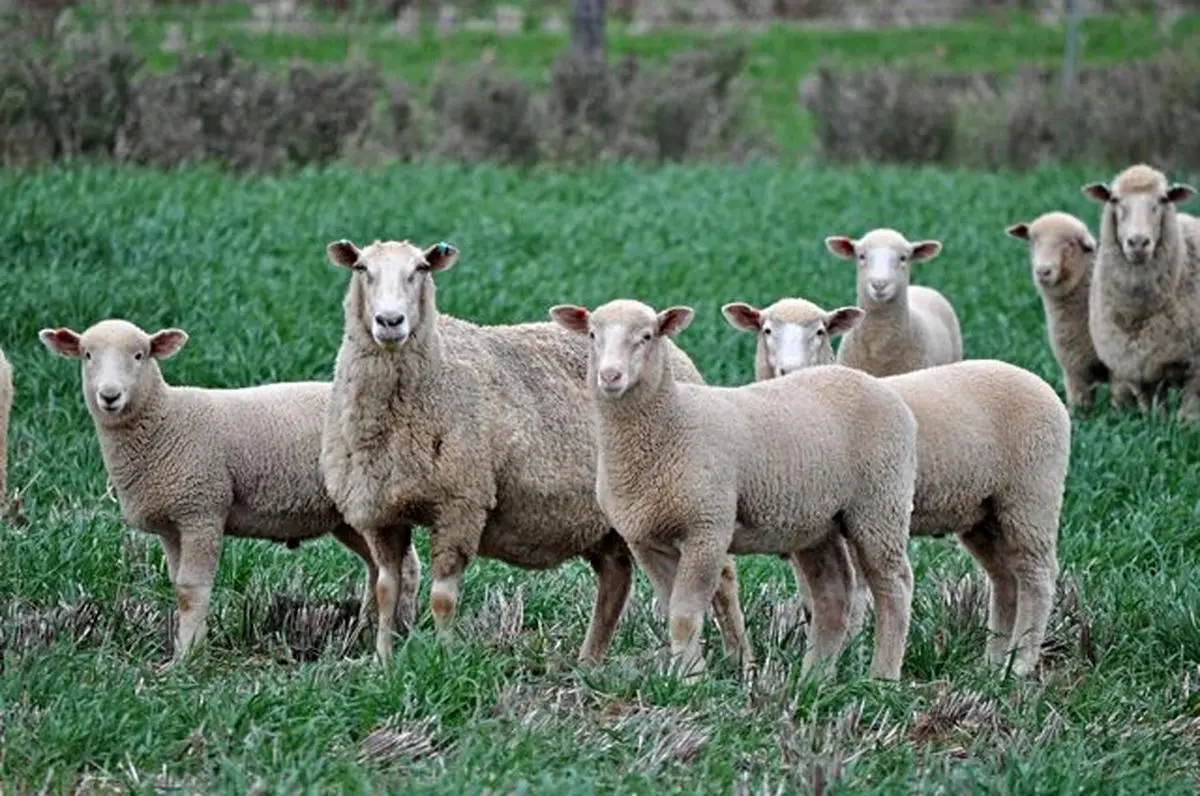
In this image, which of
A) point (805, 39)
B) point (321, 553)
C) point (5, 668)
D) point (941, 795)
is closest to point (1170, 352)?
point (321, 553)

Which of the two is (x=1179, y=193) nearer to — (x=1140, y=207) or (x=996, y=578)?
(x=1140, y=207)

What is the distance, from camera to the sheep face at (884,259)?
9.96 m

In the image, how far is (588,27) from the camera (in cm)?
2325

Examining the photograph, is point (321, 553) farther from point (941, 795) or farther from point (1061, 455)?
point (941, 795)

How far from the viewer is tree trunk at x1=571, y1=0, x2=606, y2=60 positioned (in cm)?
2319

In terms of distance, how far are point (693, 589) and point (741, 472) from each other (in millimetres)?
420

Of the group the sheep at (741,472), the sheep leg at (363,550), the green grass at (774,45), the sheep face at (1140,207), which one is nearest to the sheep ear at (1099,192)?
the sheep face at (1140,207)

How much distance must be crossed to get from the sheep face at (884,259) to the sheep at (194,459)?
322 centimetres

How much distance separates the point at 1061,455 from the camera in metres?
7.63

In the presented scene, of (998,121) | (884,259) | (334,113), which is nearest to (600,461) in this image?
(884,259)

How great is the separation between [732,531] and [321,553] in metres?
2.63

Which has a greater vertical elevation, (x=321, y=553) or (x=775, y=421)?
(x=775, y=421)

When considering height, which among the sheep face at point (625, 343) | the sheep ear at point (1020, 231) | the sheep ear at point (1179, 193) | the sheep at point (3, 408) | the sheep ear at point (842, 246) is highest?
the sheep face at point (625, 343)

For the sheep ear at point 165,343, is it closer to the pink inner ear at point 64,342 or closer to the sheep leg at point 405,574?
the pink inner ear at point 64,342
